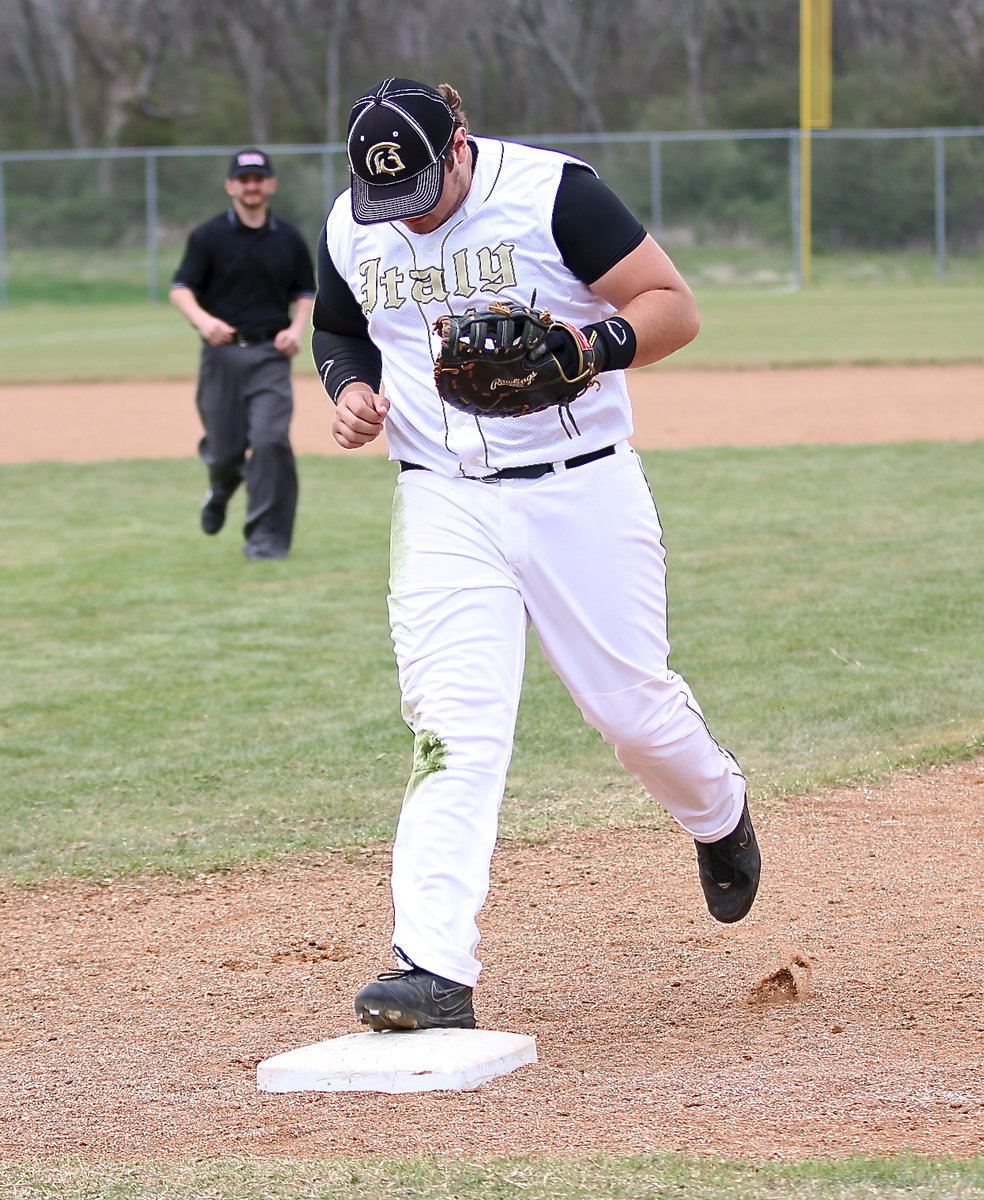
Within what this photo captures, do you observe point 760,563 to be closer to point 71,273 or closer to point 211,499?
point 211,499

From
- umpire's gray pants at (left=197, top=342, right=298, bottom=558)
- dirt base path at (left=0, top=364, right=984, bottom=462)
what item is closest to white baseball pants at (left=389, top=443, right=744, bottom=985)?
umpire's gray pants at (left=197, top=342, right=298, bottom=558)

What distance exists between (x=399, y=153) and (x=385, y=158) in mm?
30

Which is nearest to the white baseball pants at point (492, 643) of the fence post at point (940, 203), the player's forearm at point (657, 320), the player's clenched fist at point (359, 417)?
the player's clenched fist at point (359, 417)

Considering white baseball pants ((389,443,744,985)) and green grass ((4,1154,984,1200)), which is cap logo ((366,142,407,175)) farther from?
green grass ((4,1154,984,1200))

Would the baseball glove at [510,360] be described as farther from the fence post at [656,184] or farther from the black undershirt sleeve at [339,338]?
the fence post at [656,184]

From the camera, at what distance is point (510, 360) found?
3.41m

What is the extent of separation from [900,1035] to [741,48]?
55644 mm

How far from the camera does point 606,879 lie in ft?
15.9

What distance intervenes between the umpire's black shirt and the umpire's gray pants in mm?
176

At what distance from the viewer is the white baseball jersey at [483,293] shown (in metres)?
3.67

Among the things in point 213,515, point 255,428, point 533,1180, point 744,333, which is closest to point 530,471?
point 533,1180

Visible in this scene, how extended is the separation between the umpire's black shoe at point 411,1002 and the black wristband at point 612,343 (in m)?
1.30

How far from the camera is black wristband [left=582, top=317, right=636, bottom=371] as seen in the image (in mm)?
3518

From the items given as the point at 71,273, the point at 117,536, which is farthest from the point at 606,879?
the point at 71,273
